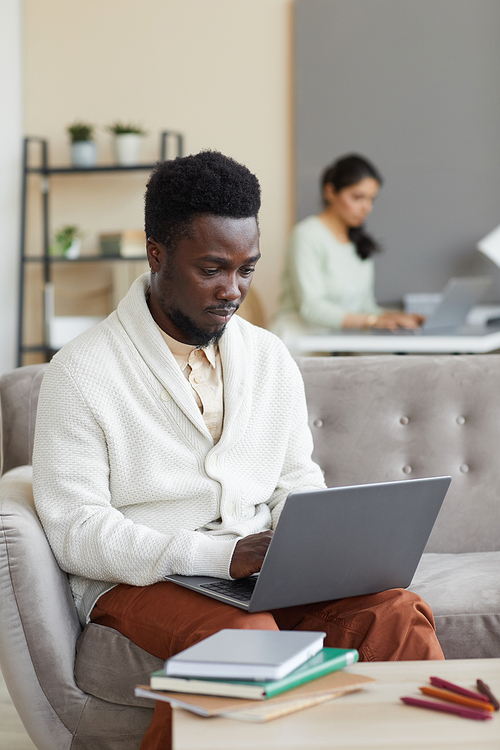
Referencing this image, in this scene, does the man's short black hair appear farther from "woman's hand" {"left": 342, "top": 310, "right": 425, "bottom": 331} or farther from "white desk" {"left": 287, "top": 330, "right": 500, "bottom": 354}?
"woman's hand" {"left": 342, "top": 310, "right": 425, "bottom": 331}

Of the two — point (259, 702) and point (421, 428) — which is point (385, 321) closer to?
point (421, 428)

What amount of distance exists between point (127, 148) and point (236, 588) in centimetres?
334

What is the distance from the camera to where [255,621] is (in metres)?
1.09

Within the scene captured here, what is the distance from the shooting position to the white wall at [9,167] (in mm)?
4141

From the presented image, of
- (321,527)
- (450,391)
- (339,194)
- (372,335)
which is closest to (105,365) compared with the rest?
(321,527)


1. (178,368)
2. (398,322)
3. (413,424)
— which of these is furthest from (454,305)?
(178,368)

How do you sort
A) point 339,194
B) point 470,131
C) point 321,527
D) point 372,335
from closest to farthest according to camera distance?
1. point 321,527
2. point 372,335
3. point 339,194
4. point 470,131

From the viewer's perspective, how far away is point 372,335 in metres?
2.74

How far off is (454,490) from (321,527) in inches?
32.4

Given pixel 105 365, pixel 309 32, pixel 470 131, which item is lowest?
pixel 105 365

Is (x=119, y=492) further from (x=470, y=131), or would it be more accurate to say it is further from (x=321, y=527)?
(x=470, y=131)

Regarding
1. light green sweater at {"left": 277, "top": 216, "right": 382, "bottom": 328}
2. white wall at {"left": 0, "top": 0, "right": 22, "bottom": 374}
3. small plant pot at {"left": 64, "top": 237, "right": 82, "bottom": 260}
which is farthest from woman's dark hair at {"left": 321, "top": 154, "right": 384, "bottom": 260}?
white wall at {"left": 0, "top": 0, "right": 22, "bottom": 374}

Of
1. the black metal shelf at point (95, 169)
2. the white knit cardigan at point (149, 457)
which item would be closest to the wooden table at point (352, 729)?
the white knit cardigan at point (149, 457)

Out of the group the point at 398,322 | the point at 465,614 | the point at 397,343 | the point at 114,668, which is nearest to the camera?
the point at 114,668
